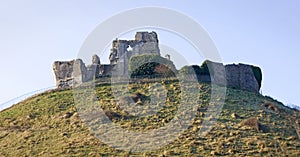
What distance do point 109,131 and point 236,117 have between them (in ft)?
45.0

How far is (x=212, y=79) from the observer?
90625 millimetres

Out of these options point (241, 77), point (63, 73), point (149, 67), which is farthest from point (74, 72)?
point (241, 77)

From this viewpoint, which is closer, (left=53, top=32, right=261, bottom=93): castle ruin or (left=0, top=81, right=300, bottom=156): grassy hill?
(left=0, top=81, right=300, bottom=156): grassy hill

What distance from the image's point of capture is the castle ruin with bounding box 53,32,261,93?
9200 cm

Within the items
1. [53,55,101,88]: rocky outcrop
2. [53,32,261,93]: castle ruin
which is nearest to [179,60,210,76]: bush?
[53,32,261,93]: castle ruin

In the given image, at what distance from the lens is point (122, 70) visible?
305 feet

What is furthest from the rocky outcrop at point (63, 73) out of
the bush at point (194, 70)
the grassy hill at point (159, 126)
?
the bush at point (194, 70)

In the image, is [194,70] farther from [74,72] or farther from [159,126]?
[159,126]

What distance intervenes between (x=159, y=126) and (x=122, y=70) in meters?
18.0

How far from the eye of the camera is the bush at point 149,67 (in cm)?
9150

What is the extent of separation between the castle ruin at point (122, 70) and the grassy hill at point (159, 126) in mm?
2570

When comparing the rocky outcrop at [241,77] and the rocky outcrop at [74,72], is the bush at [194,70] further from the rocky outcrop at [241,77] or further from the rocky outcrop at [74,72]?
the rocky outcrop at [74,72]

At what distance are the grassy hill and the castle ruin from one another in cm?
257

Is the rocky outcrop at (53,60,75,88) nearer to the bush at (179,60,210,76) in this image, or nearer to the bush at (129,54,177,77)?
the bush at (129,54,177,77)
